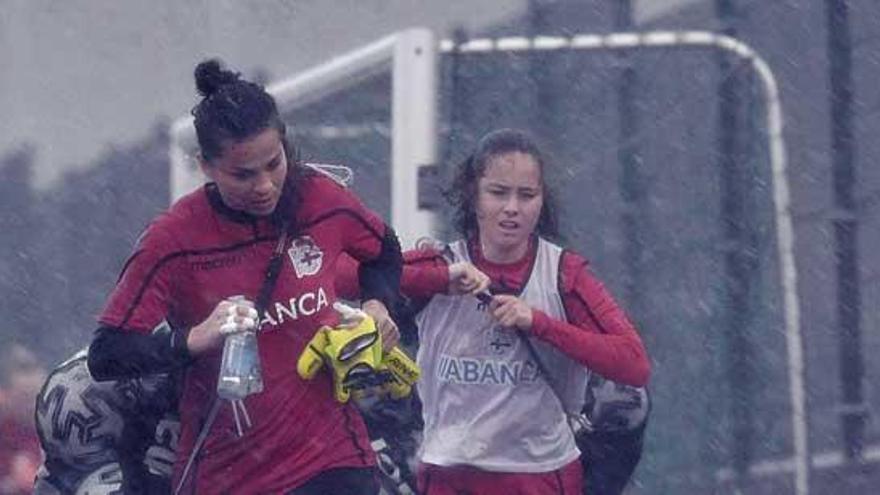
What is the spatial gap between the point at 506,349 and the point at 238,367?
3.93 feet

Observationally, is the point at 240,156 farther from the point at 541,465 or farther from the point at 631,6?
the point at 631,6

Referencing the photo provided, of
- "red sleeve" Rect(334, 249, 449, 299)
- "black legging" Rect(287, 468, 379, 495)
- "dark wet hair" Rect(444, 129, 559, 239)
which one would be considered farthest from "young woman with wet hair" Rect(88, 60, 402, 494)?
"dark wet hair" Rect(444, 129, 559, 239)

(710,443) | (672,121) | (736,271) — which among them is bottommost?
(710,443)

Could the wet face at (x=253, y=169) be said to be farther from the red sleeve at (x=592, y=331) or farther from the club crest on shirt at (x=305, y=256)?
the red sleeve at (x=592, y=331)

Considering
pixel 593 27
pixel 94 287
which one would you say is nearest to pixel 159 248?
pixel 593 27

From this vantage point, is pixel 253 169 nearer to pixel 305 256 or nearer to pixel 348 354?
pixel 305 256

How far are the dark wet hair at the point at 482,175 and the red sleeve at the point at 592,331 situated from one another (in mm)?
146

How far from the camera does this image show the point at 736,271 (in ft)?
31.8

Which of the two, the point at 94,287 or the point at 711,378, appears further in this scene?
the point at 94,287

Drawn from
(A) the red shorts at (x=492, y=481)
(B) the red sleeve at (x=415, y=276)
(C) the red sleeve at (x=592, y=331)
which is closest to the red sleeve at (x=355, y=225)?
(B) the red sleeve at (x=415, y=276)

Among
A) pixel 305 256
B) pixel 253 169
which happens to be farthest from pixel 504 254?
pixel 253 169

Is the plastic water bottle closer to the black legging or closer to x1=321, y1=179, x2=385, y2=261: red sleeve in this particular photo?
the black legging

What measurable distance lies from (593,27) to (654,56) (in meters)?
0.94

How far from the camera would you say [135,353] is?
5516 millimetres
